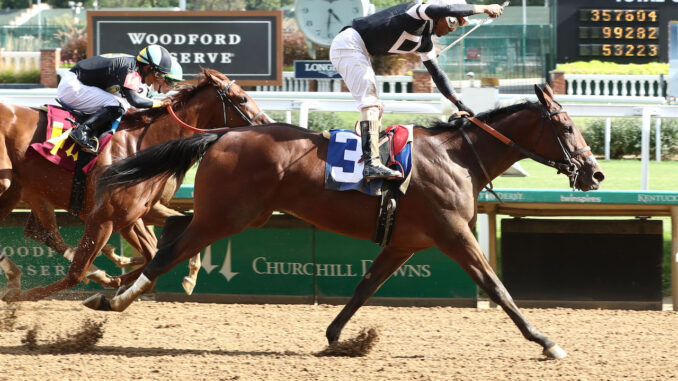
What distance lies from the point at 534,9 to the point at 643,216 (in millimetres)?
36299

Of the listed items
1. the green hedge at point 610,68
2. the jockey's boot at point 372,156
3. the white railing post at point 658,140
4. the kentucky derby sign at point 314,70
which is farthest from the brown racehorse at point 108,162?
the green hedge at point 610,68

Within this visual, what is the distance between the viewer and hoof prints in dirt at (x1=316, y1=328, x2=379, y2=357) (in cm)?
547

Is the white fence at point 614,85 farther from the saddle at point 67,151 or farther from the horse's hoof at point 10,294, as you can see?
the horse's hoof at point 10,294

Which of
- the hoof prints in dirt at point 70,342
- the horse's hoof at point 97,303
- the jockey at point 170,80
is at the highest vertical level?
the jockey at point 170,80

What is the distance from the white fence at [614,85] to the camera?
18267 mm

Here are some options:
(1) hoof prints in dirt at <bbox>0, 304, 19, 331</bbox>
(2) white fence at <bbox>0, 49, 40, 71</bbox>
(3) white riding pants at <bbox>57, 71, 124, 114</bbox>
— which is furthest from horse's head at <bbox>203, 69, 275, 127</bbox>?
(2) white fence at <bbox>0, 49, 40, 71</bbox>

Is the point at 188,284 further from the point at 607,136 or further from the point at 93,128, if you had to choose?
the point at 607,136

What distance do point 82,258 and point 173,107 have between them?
138 centimetres

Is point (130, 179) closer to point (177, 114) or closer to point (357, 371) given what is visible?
point (177, 114)

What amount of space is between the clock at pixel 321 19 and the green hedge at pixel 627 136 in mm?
4765

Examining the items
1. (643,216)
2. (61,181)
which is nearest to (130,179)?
(61,181)

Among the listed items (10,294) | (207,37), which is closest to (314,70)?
(207,37)

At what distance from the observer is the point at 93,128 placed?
6.30 meters

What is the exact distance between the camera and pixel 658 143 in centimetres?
1316
